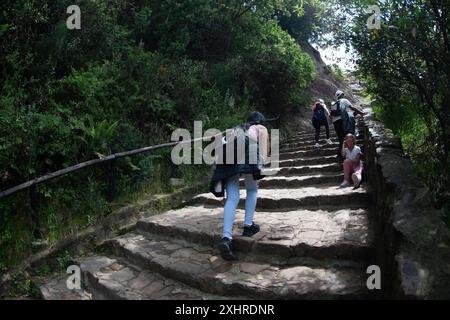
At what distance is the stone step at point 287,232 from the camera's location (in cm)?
385

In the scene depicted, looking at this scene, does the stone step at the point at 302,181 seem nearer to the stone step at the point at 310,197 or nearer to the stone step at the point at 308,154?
the stone step at the point at 310,197

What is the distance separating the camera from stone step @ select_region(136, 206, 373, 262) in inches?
152

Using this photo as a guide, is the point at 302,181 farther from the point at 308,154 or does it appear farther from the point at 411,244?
the point at 411,244

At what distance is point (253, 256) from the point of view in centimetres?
424

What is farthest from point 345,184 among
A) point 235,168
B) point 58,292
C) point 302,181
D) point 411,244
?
point 58,292

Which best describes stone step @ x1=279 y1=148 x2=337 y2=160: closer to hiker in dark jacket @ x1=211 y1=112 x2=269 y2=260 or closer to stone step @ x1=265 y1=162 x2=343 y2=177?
stone step @ x1=265 y1=162 x2=343 y2=177

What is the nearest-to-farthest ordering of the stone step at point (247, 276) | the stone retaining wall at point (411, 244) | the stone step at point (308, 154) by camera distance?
1. the stone retaining wall at point (411, 244)
2. the stone step at point (247, 276)
3. the stone step at point (308, 154)

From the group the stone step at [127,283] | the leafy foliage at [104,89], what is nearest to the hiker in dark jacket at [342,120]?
the leafy foliage at [104,89]

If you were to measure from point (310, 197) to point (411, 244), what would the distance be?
9.89 ft

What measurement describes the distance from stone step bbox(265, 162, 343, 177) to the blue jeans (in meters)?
3.67

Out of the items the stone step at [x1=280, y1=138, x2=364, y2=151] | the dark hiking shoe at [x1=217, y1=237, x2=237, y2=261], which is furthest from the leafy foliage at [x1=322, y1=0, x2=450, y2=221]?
the stone step at [x1=280, y1=138, x2=364, y2=151]

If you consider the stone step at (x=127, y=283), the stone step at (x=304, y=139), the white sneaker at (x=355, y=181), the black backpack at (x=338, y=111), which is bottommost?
the stone step at (x=127, y=283)

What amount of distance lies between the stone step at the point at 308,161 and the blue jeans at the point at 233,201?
4.41m

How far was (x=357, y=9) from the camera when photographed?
729 centimetres
